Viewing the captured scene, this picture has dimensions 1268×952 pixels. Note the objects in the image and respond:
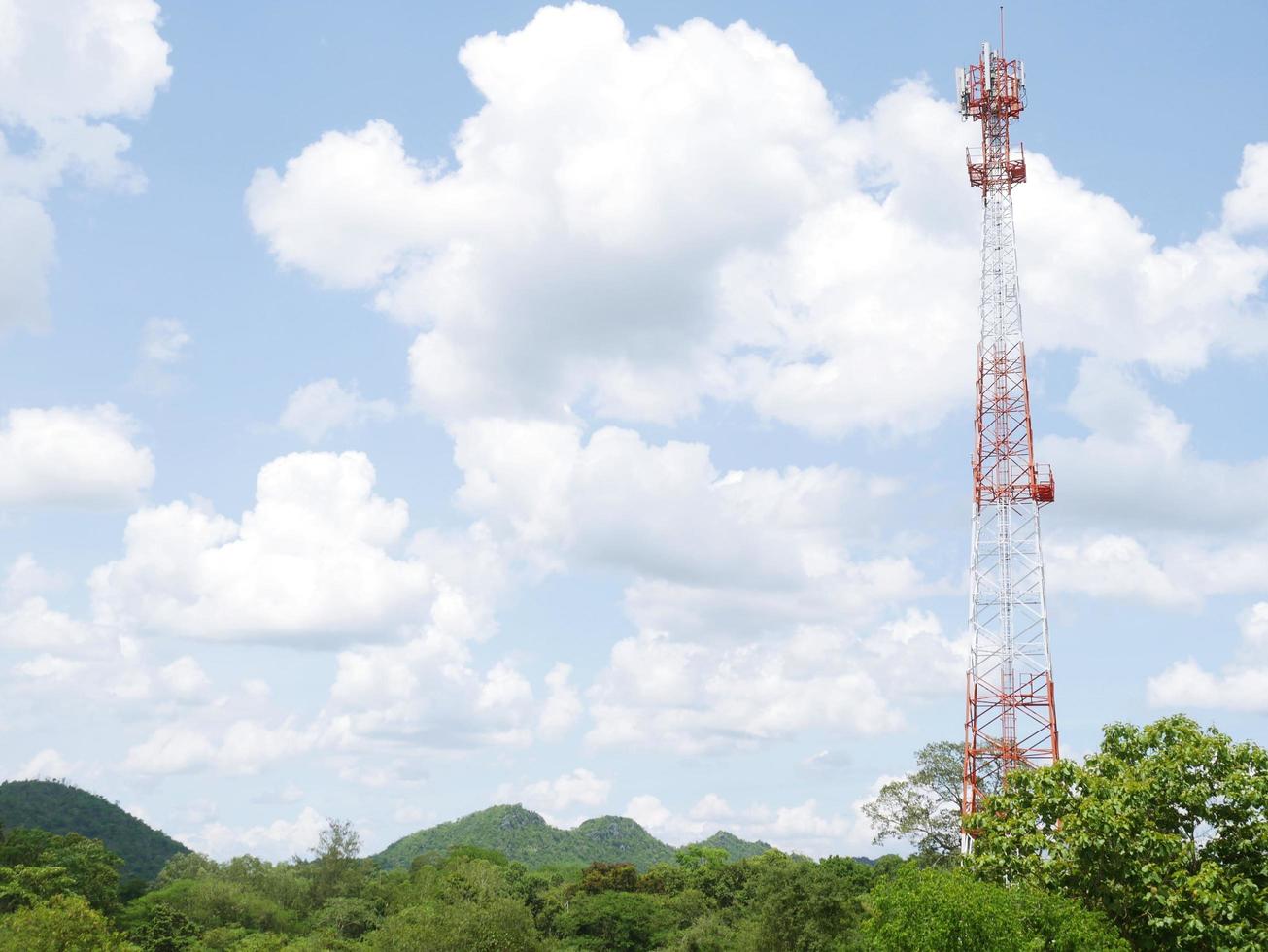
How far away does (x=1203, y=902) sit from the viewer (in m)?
26.4

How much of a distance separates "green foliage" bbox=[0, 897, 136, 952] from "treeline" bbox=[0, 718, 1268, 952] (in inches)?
4.0

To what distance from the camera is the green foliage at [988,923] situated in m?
25.9

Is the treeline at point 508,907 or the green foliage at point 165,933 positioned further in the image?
the green foliage at point 165,933

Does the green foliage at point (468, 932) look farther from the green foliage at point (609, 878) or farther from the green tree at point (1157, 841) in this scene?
the green foliage at point (609, 878)

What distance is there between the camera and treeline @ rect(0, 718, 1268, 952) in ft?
88.5

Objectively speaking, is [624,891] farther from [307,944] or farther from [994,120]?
[994,120]

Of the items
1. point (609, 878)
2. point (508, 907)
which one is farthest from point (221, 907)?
point (508, 907)

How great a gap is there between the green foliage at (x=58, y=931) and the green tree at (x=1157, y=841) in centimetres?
3724

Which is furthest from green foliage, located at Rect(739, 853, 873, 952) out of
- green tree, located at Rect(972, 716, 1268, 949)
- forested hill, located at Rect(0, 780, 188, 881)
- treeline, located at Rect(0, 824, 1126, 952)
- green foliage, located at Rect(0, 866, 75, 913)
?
forested hill, located at Rect(0, 780, 188, 881)

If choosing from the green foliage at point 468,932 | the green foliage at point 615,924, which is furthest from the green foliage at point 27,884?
the green foliage at point 615,924

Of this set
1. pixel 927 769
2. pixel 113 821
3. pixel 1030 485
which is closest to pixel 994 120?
pixel 1030 485

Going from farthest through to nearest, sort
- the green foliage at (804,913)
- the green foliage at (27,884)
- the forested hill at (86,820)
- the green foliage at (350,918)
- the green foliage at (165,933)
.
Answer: the forested hill at (86,820)
the green foliage at (350,918)
the green foliage at (27,884)
the green foliage at (165,933)
the green foliage at (804,913)

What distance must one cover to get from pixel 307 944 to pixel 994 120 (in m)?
55.1

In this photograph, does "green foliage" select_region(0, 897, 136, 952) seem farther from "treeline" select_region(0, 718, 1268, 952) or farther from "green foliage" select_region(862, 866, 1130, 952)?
"green foliage" select_region(862, 866, 1130, 952)
